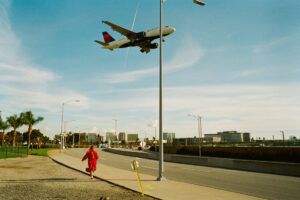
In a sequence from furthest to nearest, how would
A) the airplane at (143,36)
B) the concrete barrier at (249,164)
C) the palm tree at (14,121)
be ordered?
the palm tree at (14,121)
the airplane at (143,36)
the concrete barrier at (249,164)

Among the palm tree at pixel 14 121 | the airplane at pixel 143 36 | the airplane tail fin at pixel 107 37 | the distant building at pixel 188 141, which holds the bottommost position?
the distant building at pixel 188 141

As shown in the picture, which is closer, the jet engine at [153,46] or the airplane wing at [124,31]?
the airplane wing at [124,31]

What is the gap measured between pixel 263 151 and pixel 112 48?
1196 inches

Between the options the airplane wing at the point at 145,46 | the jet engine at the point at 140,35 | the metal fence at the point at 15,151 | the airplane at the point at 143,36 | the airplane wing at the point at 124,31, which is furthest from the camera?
the metal fence at the point at 15,151

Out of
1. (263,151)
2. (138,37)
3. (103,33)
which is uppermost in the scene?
(103,33)

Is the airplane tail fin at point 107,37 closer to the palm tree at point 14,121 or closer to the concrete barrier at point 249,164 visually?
the concrete barrier at point 249,164

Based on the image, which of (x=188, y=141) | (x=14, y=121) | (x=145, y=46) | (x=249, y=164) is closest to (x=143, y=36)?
(x=145, y=46)

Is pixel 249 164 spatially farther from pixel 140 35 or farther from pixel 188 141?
pixel 188 141

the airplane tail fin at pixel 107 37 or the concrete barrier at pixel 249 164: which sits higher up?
the airplane tail fin at pixel 107 37

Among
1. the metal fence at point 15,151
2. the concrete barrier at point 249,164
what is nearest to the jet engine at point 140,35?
the concrete barrier at point 249,164

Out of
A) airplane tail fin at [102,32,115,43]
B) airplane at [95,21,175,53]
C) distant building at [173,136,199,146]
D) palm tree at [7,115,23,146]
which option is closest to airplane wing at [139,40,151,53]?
airplane at [95,21,175,53]

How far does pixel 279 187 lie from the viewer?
401 inches

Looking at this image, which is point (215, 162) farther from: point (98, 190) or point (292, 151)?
point (292, 151)

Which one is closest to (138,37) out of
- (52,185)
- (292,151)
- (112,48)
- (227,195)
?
(112,48)
